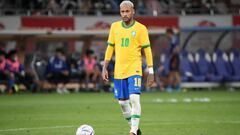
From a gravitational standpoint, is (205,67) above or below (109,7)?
below

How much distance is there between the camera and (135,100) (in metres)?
13.1

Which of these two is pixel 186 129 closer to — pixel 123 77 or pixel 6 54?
pixel 123 77

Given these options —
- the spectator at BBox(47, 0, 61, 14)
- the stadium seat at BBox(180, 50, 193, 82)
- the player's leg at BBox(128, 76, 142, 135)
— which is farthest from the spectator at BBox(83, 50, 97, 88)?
the player's leg at BBox(128, 76, 142, 135)

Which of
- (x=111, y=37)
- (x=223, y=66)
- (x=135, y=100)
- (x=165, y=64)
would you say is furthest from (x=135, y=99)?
(x=223, y=66)

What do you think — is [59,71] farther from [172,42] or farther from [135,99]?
[135,99]

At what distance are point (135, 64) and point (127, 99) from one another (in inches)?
27.2

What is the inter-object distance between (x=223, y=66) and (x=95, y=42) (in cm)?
637

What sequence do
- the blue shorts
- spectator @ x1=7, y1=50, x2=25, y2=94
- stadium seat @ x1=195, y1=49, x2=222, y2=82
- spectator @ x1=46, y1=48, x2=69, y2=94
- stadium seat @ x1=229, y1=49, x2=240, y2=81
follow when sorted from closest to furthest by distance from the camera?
1. the blue shorts
2. spectator @ x1=7, y1=50, x2=25, y2=94
3. spectator @ x1=46, y1=48, x2=69, y2=94
4. stadium seat @ x1=195, y1=49, x2=222, y2=82
5. stadium seat @ x1=229, y1=49, x2=240, y2=81

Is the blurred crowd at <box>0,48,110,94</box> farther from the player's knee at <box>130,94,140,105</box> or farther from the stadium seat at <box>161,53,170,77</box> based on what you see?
the player's knee at <box>130,94,140,105</box>

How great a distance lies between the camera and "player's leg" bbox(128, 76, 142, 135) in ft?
42.6

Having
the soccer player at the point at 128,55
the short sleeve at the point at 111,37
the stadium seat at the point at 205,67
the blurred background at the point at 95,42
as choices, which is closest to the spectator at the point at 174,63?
the blurred background at the point at 95,42

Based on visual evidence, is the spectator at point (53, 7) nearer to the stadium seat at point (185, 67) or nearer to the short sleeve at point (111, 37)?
the stadium seat at point (185, 67)

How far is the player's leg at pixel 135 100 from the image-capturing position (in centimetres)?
1299

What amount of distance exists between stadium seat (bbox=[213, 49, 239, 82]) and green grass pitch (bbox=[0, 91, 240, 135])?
6814 mm
